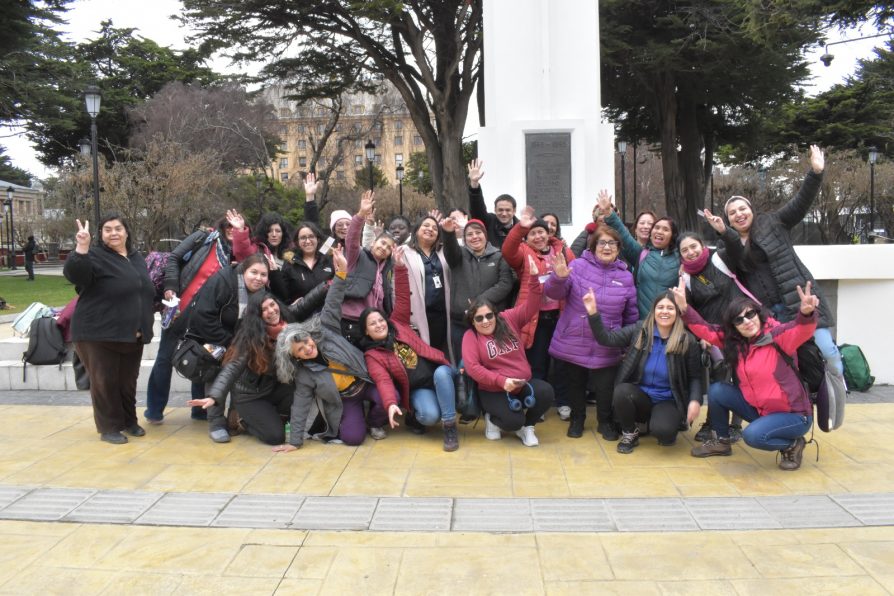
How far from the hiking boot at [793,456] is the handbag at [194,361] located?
4.18 meters

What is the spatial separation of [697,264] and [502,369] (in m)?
1.67

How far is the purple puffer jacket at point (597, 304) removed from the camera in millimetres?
5469

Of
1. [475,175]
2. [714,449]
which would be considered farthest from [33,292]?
[714,449]

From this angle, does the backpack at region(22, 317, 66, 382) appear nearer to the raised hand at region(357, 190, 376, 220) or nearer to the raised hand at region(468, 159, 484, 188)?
the raised hand at region(357, 190, 376, 220)

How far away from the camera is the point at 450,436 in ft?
17.6

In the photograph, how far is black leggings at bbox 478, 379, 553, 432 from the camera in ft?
17.6

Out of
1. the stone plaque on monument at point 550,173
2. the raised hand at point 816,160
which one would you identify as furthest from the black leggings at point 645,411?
the stone plaque on monument at point 550,173

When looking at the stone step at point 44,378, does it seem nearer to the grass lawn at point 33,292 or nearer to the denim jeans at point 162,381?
the denim jeans at point 162,381

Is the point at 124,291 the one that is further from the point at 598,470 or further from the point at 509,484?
the point at 598,470

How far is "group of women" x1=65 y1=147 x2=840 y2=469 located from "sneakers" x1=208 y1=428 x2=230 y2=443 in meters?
0.01

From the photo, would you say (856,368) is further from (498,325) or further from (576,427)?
(498,325)

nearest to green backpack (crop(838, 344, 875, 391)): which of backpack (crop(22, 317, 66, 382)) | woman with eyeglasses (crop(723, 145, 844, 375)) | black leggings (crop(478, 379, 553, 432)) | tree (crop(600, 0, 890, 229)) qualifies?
woman with eyeglasses (crop(723, 145, 844, 375))

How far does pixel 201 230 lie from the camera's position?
636 centimetres

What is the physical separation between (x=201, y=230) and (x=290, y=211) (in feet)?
89.7
